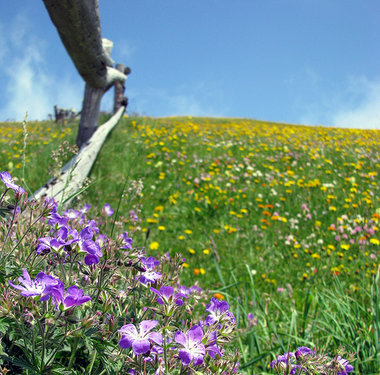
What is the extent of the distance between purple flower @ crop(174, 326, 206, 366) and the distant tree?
4.63 m

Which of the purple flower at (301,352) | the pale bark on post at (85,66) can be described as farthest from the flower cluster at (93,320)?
the pale bark on post at (85,66)

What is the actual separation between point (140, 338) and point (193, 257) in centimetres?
321

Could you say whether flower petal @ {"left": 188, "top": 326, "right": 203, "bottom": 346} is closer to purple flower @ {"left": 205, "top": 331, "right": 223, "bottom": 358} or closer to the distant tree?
purple flower @ {"left": 205, "top": 331, "right": 223, "bottom": 358}

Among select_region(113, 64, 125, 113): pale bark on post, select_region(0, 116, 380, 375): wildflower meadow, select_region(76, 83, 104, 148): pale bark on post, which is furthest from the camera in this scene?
select_region(113, 64, 125, 113): pale bark on post

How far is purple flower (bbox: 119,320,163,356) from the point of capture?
2.81ft

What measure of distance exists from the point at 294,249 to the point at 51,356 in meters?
4.37

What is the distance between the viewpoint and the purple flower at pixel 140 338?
856 millimetres

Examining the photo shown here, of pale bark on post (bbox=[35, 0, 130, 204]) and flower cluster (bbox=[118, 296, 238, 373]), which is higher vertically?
pale bark on post (bbox=[35, 0, 130, 204])

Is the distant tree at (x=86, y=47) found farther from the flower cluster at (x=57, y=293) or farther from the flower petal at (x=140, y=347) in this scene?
the flower petal at (x=140, y=347)

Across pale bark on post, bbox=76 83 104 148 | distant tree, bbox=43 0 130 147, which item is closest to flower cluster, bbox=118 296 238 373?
distant tree, bbox=43 0 130 147

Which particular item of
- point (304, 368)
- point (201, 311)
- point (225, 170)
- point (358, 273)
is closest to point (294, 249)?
point (358, 273)

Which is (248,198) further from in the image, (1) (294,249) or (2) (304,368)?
(2) (304,368)

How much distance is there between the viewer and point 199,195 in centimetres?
596

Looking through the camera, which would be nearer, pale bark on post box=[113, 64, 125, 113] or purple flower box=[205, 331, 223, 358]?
purple flower box=[205, 331, 223, 358]
